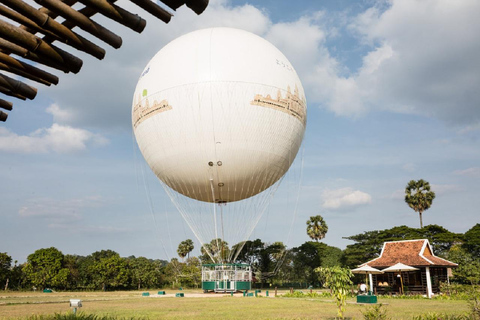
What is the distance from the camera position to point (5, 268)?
178 ft

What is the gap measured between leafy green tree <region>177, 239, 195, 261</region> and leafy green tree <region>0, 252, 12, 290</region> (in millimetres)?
37533

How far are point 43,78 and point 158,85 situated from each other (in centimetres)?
1927

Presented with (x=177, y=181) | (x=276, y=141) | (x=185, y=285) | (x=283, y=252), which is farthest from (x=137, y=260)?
(x=276, y=141)

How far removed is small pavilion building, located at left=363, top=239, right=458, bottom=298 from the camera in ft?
114

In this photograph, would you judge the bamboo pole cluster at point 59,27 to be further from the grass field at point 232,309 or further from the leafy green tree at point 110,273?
the leafy green tree at point 110,273

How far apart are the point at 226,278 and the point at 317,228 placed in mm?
48373

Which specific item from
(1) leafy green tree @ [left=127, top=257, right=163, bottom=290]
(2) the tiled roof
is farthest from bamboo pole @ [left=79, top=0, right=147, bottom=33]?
(1) leafy green tree @ [left=127, top=257, right=163, bottom=290]

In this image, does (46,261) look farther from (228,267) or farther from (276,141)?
(276,141)

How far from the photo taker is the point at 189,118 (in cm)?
2114

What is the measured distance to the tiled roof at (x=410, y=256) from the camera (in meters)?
34.9

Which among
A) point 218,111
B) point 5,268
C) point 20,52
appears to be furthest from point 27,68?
point 5,268

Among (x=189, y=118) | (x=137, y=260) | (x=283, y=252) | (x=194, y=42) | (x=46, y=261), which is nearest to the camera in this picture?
(x=189, y=118)

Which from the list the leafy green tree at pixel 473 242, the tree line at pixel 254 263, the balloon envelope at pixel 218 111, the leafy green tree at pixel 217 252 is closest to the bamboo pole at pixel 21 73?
the balloon envelope at pixel 218 111

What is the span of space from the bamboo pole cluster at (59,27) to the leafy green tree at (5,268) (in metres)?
60.2
